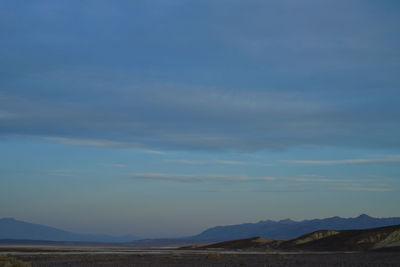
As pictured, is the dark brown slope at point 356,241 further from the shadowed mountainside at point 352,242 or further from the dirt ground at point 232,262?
the dirt ground at point 232,262

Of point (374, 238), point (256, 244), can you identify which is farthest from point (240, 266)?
point (256, 244)

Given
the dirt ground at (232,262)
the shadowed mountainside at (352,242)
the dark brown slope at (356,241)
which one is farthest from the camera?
the dark brown slope at (356,241)

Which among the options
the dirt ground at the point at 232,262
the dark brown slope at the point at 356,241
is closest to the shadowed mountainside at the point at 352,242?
the dark brown slope at the point at 356,241

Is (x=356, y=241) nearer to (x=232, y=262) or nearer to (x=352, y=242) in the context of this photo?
(x=352, y=242)

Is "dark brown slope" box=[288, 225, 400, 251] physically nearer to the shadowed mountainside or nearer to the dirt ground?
the shadowed mountainside

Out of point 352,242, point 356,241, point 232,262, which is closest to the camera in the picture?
point 232,262

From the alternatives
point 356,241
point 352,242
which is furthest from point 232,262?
point 356,241

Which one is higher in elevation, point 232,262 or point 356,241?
point 232,262

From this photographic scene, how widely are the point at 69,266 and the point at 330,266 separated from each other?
2161 cm

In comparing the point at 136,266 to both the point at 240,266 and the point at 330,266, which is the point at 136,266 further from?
the point at 330,266

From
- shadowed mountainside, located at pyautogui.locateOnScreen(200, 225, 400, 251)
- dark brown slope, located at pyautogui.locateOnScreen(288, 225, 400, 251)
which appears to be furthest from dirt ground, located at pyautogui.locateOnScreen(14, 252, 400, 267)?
dark brown slope, located at pyautogui.locateOnScreen(288, 225, 400, 251)

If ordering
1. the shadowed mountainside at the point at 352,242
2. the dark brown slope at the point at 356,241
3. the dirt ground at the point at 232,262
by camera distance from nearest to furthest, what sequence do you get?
the dirt ground at the point at 232,262, the shadowed mountainside at the point at 352,242, the dark brown slope at the point at 356,241

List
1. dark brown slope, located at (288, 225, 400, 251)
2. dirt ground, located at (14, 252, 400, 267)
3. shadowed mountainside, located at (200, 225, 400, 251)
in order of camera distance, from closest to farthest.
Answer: dirt ground, located at (14, 252, 400, 267) → shadowed mountainside, located at (200, 225, 400, 251) → dark brown slope, located at (288, 225, 400, 251)

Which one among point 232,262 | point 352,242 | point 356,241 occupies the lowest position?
point 352,242
